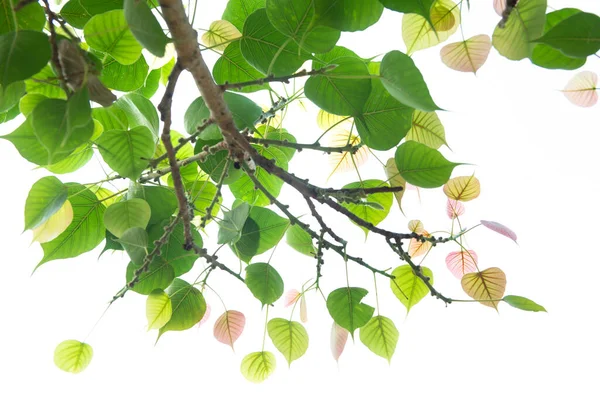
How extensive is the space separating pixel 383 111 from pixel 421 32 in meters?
0.13

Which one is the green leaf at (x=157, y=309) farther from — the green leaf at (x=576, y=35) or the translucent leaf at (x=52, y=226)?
the green leaf at (x=576, y=35)

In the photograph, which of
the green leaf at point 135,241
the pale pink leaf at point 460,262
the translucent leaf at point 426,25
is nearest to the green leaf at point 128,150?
the green leaf at point 135,241

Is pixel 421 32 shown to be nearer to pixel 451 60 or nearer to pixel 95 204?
pixel 451 60

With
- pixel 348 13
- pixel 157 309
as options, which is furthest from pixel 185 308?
pixel 348 13

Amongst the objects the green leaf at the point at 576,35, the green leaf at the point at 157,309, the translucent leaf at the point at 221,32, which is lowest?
the green leaf at the point at 157,309

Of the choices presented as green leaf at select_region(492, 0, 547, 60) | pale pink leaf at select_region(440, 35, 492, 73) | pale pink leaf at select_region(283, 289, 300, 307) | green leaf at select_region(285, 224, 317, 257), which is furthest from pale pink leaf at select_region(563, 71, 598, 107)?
pale pink leaf at select_region(283, 289, 300, 307)

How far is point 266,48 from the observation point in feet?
1.43

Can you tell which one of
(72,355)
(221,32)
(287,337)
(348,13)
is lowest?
(72,355)

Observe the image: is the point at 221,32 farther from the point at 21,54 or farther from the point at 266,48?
the point at 21,54

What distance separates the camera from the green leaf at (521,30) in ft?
1.12

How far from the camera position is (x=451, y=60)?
515 mm

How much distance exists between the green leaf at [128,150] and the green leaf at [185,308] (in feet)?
0.63

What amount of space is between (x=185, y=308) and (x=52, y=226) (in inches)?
6.3

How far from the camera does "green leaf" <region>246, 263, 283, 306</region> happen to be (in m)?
0.53
